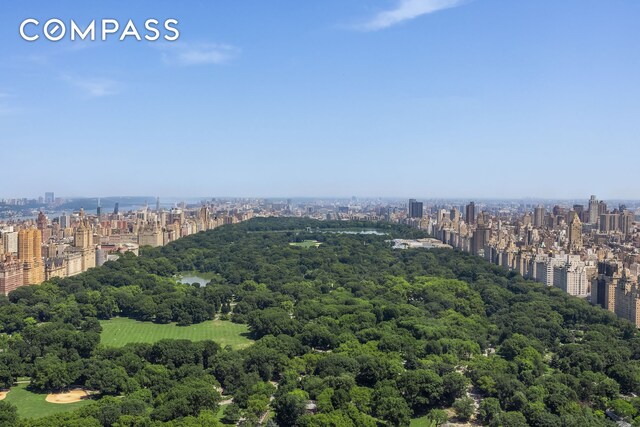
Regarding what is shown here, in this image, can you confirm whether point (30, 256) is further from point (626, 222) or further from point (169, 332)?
point (626, 222)

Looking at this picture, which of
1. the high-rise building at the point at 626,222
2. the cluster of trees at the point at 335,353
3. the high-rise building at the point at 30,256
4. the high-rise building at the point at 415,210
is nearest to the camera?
the cluster of trees at the point at 335,353

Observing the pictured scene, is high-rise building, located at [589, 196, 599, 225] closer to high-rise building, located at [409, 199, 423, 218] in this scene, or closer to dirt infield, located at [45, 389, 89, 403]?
high-rise building, located at [409, 199, 423, 218]

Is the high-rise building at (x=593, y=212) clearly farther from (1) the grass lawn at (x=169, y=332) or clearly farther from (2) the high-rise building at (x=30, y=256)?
(2) the high-rise building at (x=30, y=256)

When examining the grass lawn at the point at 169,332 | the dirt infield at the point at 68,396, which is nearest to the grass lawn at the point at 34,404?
the dirt infield at the point at 68,396

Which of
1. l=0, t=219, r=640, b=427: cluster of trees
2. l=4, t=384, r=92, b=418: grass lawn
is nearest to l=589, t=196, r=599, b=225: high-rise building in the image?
l=0, t=219, r=640, b=427: cluster of trees

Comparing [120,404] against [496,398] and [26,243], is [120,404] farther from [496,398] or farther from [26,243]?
[26,243]

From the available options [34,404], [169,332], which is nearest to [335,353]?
[34,404]
